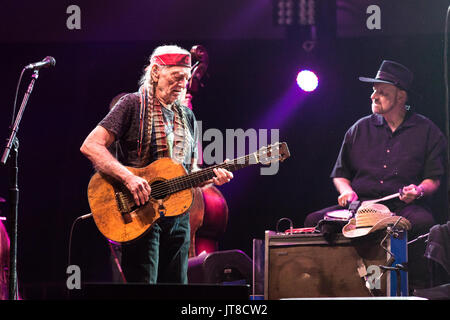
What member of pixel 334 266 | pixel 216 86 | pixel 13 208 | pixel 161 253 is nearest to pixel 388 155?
pixel 334 266

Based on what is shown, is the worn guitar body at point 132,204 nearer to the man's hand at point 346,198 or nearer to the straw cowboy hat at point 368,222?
the straw cowboy hat at point 368,222

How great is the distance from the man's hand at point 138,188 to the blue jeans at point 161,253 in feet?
0.52

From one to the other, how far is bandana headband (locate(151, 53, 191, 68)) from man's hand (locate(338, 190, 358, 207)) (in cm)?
190

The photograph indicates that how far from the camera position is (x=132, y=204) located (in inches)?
134

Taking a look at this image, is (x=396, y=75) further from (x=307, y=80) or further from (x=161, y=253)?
(x=161, y=253)

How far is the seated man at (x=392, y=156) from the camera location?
15.5 feet

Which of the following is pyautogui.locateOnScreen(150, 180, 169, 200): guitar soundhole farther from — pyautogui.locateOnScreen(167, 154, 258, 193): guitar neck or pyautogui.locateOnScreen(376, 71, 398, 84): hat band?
pyautogui.locateOnScreen(376, 71, 398, 84): hat band

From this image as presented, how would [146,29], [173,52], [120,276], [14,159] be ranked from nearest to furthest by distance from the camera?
1. [14,159]
2. [173,52]
3. [120,276]
4. [146,29]

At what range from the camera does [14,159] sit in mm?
3465

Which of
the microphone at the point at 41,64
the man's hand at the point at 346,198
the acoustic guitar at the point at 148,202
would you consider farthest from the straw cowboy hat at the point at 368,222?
the microphone at the point at 41,64

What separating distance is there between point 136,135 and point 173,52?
617 mm

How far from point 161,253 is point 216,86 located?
227 centimetres
